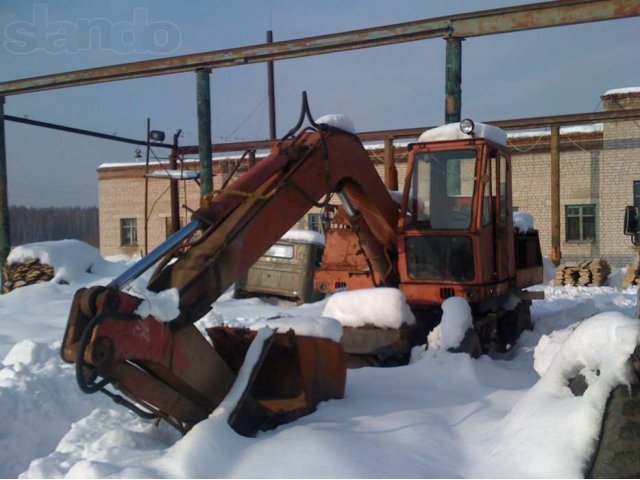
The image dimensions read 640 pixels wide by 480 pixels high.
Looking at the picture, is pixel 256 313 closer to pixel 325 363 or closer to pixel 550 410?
pixel 325 363

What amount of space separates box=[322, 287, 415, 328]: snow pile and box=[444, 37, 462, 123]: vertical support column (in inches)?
185

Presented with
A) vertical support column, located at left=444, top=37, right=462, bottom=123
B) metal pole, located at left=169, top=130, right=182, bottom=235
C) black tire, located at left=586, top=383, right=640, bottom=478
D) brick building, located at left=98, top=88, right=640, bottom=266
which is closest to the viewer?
black tire, located at left=586, top=383, right=640, bottom=478

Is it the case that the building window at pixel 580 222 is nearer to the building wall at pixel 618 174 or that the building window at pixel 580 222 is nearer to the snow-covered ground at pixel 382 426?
the building wall at pixel 618 174

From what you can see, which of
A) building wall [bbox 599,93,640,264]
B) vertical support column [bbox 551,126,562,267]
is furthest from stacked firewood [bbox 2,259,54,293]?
building wall [bbox 599,93,640,264]

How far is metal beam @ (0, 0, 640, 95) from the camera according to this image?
31.0ft

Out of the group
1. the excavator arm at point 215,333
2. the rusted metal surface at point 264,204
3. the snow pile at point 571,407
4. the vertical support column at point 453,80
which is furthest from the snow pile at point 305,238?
the snow pile at point 571,407

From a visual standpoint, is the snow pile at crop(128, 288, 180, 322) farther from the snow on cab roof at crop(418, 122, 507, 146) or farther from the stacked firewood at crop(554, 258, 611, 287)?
the stacked firewood at crop(554, 258, 611, 287)

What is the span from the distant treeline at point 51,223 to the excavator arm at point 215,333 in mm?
50985

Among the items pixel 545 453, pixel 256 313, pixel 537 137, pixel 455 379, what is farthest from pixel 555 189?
pixel 545 453

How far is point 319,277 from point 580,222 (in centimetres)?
1658

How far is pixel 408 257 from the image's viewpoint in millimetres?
7238

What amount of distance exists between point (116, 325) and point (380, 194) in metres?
4.07

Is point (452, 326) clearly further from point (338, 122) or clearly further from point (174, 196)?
point (174, 196)

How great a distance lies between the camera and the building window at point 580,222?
2181cm
